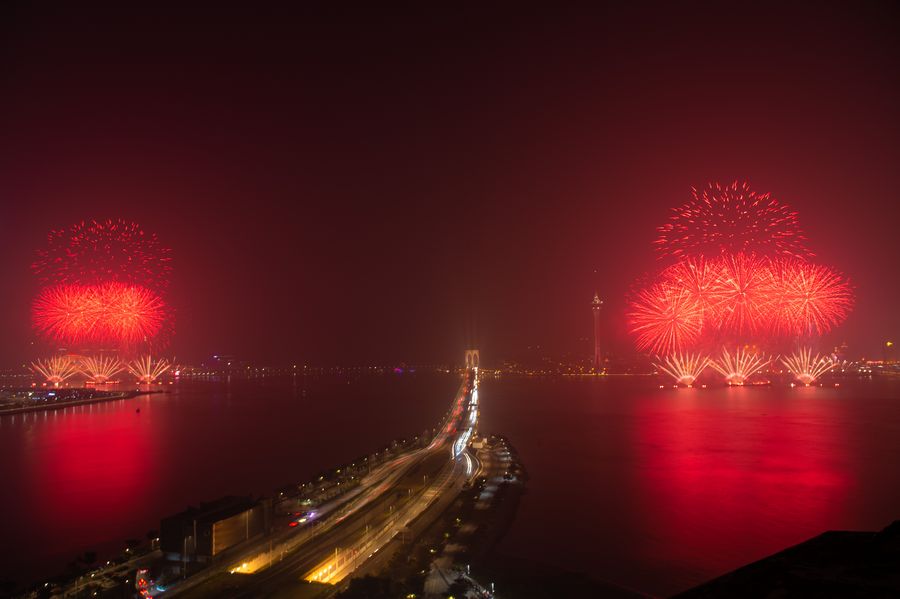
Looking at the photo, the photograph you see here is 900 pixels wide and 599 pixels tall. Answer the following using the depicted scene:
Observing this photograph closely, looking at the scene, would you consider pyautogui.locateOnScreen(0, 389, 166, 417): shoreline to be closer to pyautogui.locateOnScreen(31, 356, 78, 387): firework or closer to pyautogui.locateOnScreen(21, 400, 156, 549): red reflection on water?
pyautogui.locateOnScreen(21, 400, 156, 549): red reflection on water

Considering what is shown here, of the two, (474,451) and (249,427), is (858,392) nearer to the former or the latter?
(474,451)

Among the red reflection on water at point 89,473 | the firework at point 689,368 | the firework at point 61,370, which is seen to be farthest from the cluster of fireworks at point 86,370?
the firework at point 689,368

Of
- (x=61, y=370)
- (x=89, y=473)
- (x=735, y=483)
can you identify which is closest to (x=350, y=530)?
(x=735, y=483)

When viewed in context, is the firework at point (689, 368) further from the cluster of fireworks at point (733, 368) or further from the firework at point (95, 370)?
the firework at point (95, 370)

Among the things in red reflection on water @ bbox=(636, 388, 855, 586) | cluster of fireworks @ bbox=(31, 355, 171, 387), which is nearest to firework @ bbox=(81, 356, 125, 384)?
cluster of fireworks @ bbox=(31, 355, 171, 387)

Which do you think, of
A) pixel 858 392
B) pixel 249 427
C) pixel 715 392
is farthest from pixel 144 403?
pixel 858 392

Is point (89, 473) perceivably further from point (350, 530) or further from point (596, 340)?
point (596, 340)
